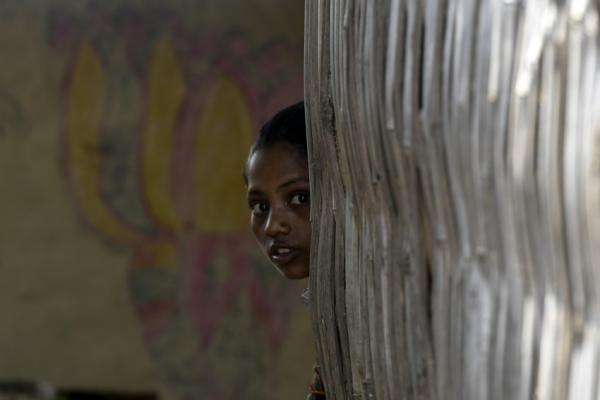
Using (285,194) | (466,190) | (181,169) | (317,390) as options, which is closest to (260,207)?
(285,194)

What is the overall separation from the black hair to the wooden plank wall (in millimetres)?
1046

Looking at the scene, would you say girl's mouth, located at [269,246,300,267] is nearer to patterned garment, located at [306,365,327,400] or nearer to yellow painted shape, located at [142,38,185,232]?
patterned garment, located at [306,365,327,400]

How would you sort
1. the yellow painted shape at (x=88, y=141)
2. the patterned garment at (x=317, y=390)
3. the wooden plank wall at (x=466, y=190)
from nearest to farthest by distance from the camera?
the wooden plank wall at (x=466, y=190), the patterned garment at (x=317, y=390), the yellow painted shape at (x=88, y=141)

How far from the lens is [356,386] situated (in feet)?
4.68

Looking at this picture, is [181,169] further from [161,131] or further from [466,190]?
[466,190]

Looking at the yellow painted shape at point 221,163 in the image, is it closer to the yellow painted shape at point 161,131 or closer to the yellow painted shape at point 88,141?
the yellow painted shape at point 161,131

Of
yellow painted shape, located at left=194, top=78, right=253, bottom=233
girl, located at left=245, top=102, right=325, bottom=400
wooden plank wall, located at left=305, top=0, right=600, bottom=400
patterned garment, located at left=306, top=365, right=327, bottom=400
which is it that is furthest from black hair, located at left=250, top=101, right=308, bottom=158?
yellow painted shape, located at left=194, top=78, right=253, bottom=233

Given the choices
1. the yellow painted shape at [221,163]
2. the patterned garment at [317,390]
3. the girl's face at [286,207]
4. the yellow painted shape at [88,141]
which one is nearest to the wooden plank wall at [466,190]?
the patterned garment at [317,390]

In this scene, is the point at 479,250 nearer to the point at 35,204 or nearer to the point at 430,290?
the point at 430,290

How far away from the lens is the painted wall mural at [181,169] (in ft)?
18.3

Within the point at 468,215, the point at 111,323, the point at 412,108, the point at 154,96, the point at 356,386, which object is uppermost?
the point at 154,96

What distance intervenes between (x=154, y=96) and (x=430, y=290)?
15.0ft

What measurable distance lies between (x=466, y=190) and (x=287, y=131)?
1.37 metres

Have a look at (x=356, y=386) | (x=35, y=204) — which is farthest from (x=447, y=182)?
(x=35, y=204)
